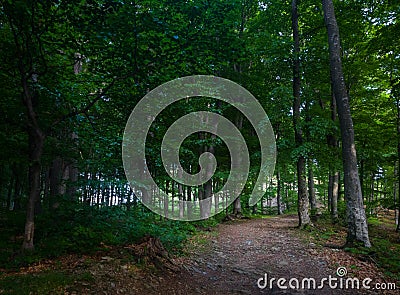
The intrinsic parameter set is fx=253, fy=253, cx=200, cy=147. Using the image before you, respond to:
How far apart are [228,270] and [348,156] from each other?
5.67 m

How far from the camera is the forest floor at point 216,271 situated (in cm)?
504

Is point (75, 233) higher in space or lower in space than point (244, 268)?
higher

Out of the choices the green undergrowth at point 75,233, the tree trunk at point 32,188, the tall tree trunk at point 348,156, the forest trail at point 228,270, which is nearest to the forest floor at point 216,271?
the forest trail at point 228,270

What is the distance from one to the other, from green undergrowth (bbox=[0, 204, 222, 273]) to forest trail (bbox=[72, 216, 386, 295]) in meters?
1.08

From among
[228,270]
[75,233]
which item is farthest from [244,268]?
[75,233]

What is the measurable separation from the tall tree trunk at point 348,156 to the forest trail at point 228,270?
97 cm

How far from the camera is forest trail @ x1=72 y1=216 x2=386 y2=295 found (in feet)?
17.2

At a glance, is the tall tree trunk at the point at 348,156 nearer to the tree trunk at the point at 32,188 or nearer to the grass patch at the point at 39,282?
the grass patch at the point at 39,282

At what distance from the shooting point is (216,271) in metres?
7.03

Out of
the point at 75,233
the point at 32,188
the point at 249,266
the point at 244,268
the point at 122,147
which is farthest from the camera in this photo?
the point at 249,266

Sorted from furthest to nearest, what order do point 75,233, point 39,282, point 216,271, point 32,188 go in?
1. point 216,271
2. point 75,233
3. point 32,188
4. point 39,282

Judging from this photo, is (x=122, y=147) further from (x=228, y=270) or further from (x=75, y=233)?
(x=228, y=270)

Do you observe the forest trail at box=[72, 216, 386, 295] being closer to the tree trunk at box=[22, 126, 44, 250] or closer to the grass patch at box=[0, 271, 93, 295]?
the grass patch at box=[0, 271, 93, 295]

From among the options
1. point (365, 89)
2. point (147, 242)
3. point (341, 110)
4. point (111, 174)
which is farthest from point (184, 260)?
point (365, 89)
